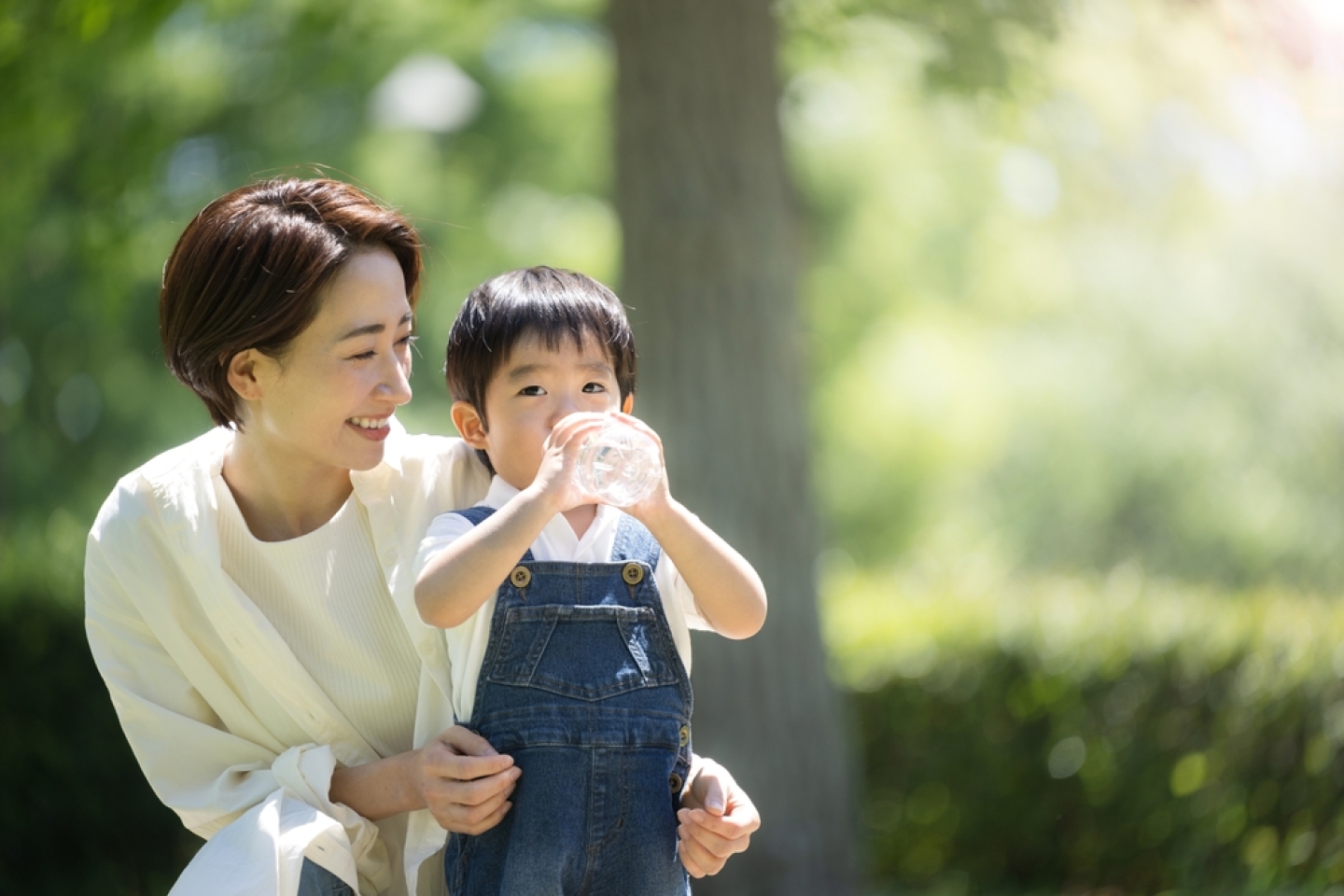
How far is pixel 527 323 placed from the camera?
2.05m

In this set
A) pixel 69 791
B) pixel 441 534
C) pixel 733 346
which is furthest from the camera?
pixel 69 791

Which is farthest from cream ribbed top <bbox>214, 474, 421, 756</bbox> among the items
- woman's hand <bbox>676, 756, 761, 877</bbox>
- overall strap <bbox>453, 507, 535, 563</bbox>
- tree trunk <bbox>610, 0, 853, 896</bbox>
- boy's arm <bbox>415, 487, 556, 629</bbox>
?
tree trunk <bbox>610, 0, 853, 896</bbox>

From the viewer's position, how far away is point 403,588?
228cm

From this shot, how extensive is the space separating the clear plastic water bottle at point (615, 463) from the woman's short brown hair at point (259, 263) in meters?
0.72

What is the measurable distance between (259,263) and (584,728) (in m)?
0.98

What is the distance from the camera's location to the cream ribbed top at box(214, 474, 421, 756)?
242 centimetres

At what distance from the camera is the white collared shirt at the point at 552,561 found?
6.70ft

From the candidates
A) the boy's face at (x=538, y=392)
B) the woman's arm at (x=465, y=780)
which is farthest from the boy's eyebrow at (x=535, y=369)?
the woman's arm at (x=465, y=780)

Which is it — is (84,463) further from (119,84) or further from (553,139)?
(119,84)

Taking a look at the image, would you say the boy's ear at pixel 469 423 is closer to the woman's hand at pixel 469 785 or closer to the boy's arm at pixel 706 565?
the boy's arm at pixel 706 565

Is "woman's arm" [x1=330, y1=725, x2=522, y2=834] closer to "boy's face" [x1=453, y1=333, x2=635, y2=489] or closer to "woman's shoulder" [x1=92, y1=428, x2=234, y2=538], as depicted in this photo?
"boy's face" [x1=453, y1=333, x2=635, y2=489]

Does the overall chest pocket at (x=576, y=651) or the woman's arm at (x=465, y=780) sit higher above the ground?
the overall chest pocket at (x=576, y=651)

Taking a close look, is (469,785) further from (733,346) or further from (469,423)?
(733,346)

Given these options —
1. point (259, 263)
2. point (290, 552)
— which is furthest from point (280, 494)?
point (259, 263)
